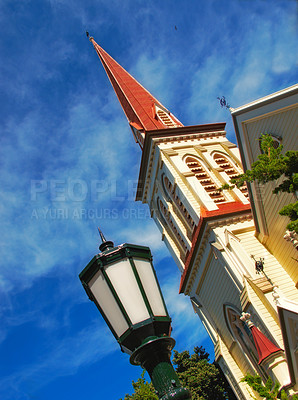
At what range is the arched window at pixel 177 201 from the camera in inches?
793

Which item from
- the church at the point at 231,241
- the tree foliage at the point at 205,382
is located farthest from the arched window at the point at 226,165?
the tree foliage at the point at 205,382

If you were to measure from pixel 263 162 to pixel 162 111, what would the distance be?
2253 cm

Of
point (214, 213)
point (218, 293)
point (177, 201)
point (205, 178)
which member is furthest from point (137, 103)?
point (218, 293)

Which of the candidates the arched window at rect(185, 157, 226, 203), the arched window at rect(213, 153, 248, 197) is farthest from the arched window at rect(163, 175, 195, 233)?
the arched window at rect(213, 153, 248, 197)

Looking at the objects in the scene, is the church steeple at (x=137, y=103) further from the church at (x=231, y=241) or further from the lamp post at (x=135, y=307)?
the lamp post at (x=135, y=307)

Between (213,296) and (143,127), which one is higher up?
(143,127)

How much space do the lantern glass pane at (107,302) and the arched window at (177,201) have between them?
54.5ft

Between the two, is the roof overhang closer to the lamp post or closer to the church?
the church

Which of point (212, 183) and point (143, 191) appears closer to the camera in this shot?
point (212, 183)

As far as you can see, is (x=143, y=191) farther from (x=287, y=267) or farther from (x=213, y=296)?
(x=287, y=267)

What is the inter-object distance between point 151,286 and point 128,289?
0.78 feet

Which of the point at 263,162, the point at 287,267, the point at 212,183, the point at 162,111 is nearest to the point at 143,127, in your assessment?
the point at 162,111

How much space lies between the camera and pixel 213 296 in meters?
17.7

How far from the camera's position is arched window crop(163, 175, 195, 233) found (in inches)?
793
